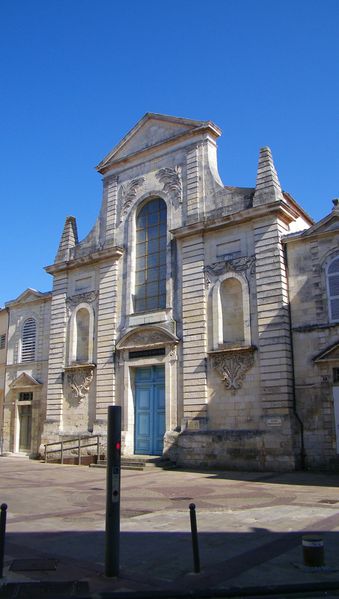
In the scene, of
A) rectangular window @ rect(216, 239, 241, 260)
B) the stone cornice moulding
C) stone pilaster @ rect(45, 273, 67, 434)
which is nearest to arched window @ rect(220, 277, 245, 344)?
rectangular window @ rect(216, 239, 241, 260)

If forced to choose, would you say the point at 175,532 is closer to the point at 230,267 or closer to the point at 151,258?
the point at 230,267

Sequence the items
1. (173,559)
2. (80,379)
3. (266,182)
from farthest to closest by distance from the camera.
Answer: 1. (80,379)
2. (266,182)
3. (173,559)

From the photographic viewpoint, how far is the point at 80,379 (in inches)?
899

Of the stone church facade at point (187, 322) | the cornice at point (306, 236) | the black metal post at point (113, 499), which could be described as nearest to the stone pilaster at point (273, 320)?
the stone church facade at point (187, 322)

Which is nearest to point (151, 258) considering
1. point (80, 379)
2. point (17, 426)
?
point (80, 379)

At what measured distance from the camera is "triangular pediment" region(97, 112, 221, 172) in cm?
2177

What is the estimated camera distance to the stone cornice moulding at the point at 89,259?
74.8 feet

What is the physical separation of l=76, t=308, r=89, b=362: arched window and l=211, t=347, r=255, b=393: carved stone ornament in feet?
23.4

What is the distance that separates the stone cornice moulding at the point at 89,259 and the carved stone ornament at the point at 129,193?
168 centimetres

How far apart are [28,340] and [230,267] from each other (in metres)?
12.5

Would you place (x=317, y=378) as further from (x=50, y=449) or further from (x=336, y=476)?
(x=50, y=449)

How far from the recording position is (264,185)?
18.7 meters

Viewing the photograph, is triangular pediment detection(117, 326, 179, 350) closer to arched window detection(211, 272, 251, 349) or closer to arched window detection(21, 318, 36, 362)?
arched window detection(211, 272, 251, 349)

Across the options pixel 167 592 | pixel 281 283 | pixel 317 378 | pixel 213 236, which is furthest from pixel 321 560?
pixel 213 236
